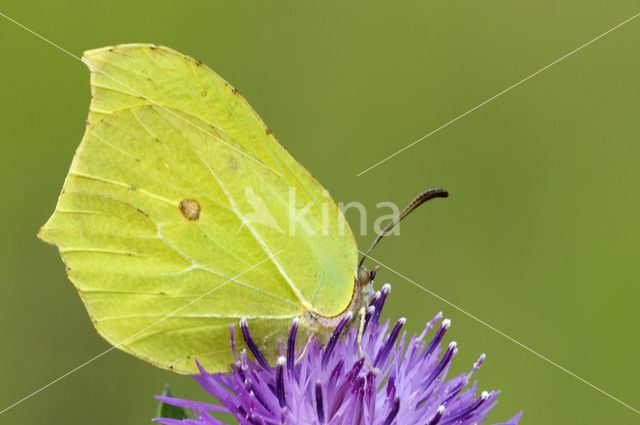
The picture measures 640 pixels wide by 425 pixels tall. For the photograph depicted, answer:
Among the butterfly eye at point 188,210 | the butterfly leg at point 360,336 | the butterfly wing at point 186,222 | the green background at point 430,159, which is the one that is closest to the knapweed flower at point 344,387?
the butterfly leg at point 360,336

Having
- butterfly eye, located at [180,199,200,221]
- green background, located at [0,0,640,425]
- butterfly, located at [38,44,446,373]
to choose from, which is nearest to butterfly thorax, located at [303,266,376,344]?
butterfly, located at [38,44,446,373]

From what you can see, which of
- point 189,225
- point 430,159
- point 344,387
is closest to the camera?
point 344,387

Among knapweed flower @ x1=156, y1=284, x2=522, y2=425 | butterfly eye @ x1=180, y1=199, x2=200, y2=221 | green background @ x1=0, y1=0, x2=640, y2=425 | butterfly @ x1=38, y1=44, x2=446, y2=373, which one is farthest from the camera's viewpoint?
green background @ x1=0, y1=0, x2=640, y2=425

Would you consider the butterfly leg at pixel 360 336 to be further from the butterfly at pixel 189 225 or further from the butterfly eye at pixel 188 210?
the butterfly eye at pixel 188 210

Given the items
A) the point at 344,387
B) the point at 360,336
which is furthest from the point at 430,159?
the point at 344,387

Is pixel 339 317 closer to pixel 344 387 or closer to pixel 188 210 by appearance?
pixel 344 387

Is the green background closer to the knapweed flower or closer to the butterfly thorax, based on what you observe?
the knapweed flower

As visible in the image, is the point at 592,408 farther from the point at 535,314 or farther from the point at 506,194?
the point at 506,194
